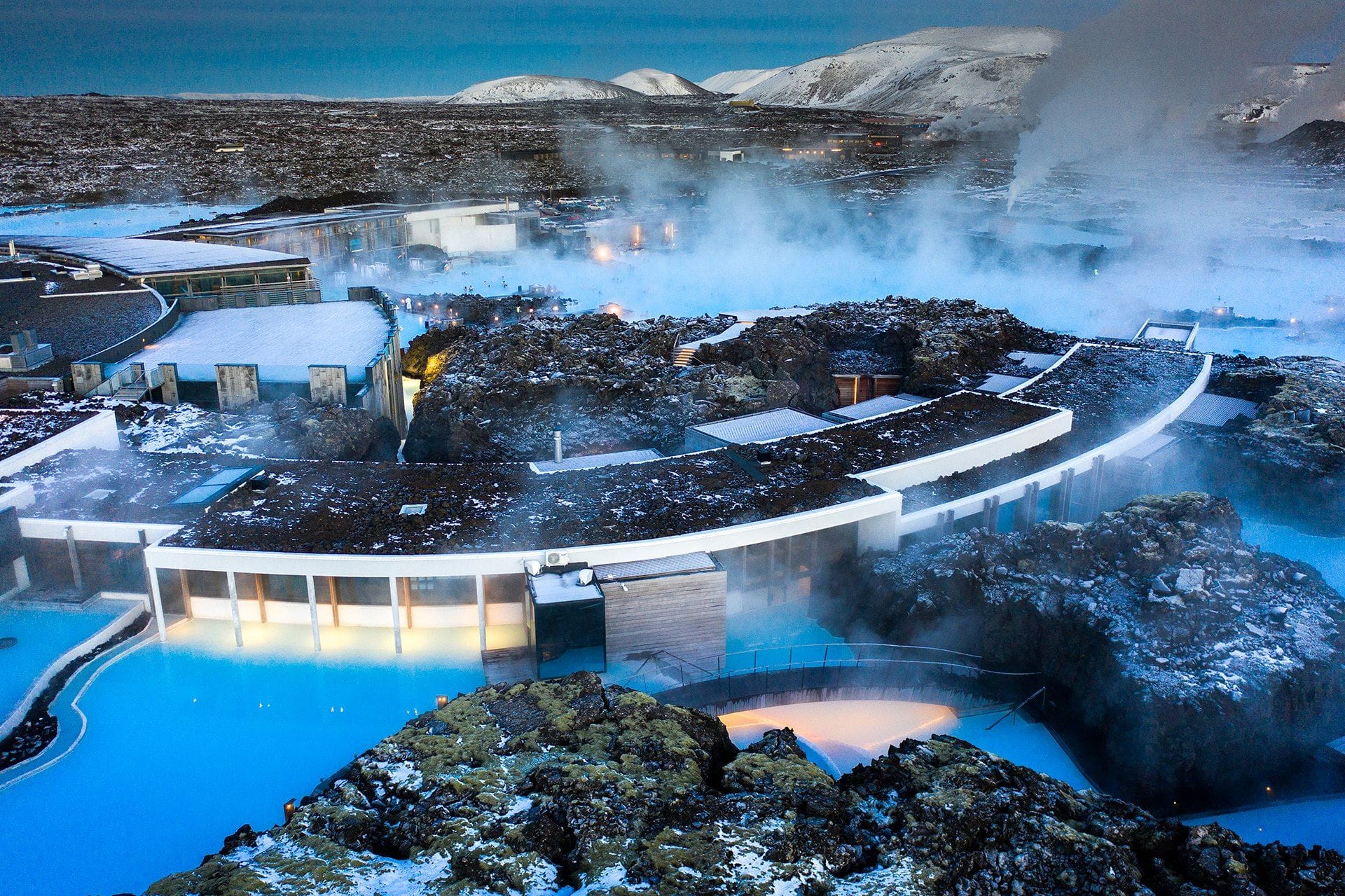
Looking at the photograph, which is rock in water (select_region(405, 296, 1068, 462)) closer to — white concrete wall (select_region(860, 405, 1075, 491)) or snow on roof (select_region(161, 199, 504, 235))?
white concrete wall (select_region(860, 405, 1075, 491))

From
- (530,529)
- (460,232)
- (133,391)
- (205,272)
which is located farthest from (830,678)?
(460,232)

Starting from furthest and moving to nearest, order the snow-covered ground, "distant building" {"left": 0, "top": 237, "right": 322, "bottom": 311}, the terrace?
the snow-covered ground → "distant building" {"left": 0, "top": 237, "right": 322, "bottom": 311} → the terrace

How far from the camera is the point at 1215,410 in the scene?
822 inches

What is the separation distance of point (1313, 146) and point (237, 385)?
209ft

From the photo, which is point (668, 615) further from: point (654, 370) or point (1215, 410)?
point (1215, 410)

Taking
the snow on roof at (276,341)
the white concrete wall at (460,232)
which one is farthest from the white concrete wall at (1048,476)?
the white concrete wall at (460,232)

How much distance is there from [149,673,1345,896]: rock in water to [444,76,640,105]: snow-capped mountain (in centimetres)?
12648

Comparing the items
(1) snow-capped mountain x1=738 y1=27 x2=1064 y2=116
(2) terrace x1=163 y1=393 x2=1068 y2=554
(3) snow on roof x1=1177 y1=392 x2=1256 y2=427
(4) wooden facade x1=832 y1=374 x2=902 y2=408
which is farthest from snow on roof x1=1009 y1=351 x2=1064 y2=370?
(1) snow-capped mountain x1=738 y1=27 x2=1064 y2=116

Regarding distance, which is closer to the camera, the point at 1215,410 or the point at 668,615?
the point at 668,615

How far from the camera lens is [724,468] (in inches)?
543

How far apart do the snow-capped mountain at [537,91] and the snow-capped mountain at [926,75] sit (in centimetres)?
2008

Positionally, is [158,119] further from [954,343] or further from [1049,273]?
[954,343]

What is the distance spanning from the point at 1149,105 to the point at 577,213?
32.8 metres

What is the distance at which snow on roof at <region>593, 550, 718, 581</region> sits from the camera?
35.3ft
